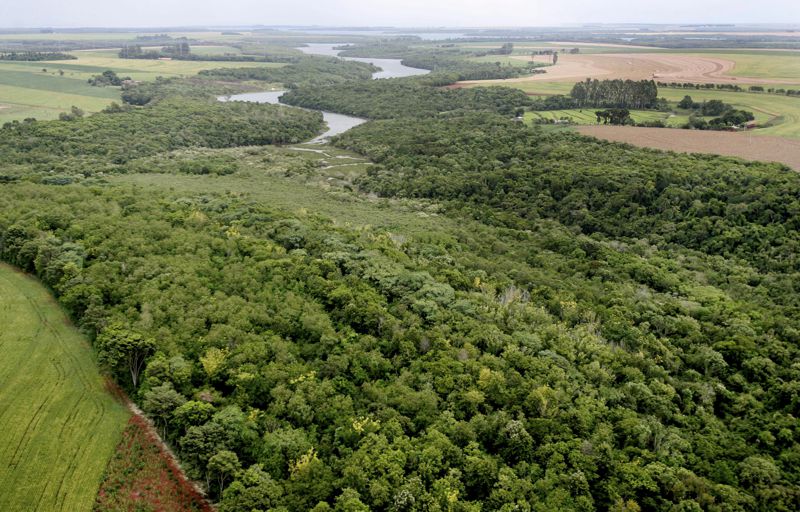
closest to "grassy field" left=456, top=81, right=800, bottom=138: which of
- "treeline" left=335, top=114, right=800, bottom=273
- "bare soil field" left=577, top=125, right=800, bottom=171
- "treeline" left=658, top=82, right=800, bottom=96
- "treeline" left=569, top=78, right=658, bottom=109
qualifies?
"treeline" left=658, top=82, right=800, bottom=96

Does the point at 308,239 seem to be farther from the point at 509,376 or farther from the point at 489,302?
the point at 509,376

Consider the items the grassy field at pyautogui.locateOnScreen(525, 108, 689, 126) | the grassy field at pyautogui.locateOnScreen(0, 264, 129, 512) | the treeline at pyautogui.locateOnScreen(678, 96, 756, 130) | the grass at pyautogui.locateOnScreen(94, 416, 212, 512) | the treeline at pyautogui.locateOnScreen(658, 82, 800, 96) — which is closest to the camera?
the grass at pyautogui.locateOnScreen(94, 416, 212, 512)

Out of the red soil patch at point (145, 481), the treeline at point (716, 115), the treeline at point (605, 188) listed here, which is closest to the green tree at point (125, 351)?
the red soil patch at point (145, 481)

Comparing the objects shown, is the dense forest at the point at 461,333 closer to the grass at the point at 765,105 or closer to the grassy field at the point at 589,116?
the grass at the point at 765,105

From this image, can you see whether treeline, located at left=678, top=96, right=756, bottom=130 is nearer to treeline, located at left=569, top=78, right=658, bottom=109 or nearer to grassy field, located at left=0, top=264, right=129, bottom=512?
treeline, located at left=569, top=78, right=658, bottom=109

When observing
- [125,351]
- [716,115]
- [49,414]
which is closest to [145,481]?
[49,414]

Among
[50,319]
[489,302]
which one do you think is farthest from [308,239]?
[50,319]

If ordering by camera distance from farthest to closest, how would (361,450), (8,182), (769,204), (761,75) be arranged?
(761,75) → (8,182) → (769,204) → (361,450)
